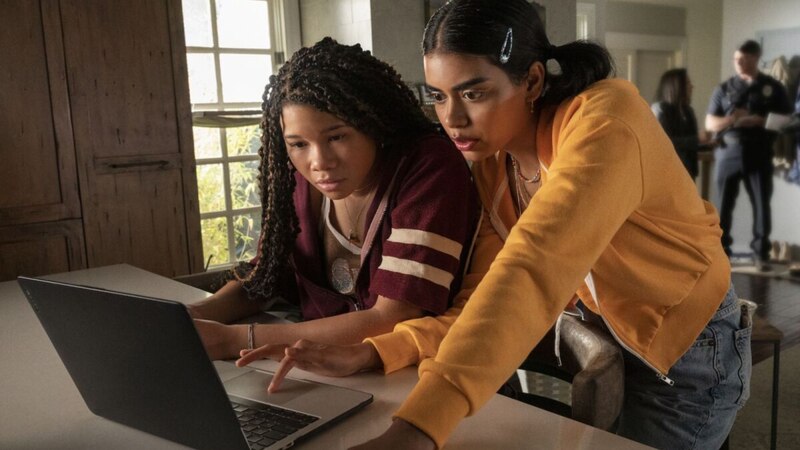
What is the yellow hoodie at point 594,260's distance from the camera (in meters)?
0.60

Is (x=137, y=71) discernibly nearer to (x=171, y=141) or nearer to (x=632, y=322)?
(x=171, y=141)

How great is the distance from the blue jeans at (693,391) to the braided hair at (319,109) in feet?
1.79

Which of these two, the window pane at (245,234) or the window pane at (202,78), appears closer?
the window pane at (202,78)

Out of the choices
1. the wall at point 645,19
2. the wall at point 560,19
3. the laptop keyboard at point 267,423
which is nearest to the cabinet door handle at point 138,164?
the laptop keyboard at point 267,423

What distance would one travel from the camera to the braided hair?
1058mm

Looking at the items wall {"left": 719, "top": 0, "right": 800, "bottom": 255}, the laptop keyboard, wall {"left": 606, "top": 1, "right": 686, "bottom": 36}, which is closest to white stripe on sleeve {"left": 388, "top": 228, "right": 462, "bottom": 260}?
the laptop keyboard

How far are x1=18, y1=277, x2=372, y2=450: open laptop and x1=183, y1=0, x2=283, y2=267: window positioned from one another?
2.60 meters

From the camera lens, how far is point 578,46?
962 millimetres

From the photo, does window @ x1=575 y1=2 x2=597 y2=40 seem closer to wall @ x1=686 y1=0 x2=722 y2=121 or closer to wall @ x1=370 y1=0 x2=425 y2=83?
wall @ x1=686 y1=0 x2=722 y2=121

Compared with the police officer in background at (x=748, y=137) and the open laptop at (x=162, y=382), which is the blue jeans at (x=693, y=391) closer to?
the open laptop at (x=162, y=382)

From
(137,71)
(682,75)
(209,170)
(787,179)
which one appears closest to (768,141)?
(787,179)

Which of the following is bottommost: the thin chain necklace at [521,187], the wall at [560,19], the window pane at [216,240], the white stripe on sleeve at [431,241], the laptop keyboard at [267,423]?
the window pane at [216,240]

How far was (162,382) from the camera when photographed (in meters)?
0.62

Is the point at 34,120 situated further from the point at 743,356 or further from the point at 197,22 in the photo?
the point at 743,356
